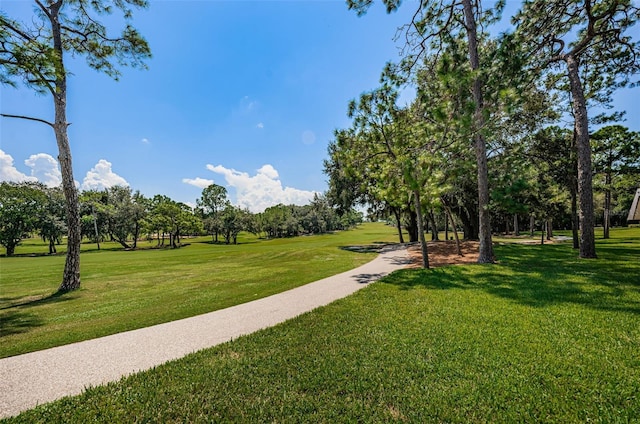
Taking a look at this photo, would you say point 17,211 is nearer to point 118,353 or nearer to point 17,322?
point 17,322

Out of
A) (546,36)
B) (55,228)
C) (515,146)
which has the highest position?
(546,36)

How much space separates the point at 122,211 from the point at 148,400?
5616 centimetres

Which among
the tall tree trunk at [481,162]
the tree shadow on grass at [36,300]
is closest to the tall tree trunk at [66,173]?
the tree shadow on grass at [36,300]

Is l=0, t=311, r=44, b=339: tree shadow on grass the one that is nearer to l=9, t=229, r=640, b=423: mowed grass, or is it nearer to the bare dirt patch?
l=9, t=229, r=640, b=423: mowed grass

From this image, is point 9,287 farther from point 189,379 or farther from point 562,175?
point 562,175

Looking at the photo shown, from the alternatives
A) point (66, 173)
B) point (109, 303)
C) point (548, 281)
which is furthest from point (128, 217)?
point (548, 281)

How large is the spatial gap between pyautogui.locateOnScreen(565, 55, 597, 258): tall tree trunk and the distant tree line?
17667mm

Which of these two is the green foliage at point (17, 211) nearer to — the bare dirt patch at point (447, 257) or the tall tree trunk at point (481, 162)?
the bare dirt patch at point (447, 257)

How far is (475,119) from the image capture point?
19.8 ft

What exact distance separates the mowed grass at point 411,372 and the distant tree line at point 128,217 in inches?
841

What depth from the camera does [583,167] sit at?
31.3 ft

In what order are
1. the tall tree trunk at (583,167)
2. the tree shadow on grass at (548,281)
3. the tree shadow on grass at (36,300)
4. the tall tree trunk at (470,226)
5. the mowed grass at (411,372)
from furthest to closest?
1. the tall tree trunk at (470,226)
2. the tall tree trunk at (583,167)
3. the tree shadow on grass at (36,300)
4. the tree shadow on grass at (548,281)
5. the mowed grass at (411,372)

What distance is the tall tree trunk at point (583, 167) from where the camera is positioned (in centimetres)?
948

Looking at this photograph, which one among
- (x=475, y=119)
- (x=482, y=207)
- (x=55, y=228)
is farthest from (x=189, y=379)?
(x=55, y=228)
